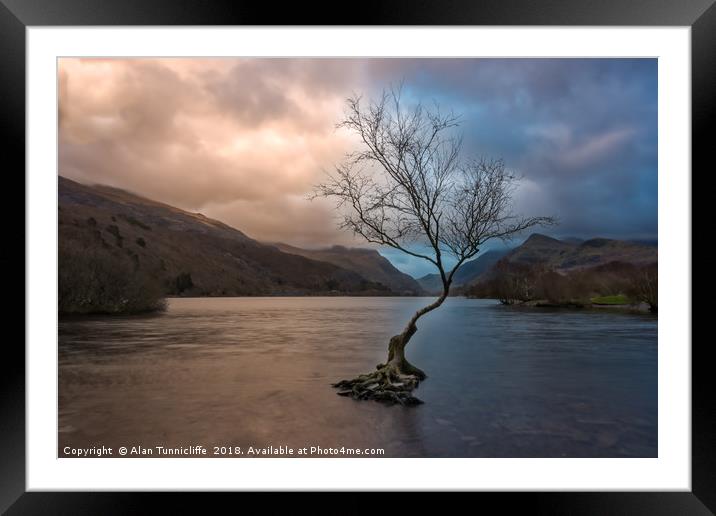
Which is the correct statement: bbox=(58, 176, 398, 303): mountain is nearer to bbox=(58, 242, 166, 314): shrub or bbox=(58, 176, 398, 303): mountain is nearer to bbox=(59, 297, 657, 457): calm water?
bbox=(58, 242, 166, 314): shrub

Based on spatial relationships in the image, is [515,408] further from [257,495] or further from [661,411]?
[257,495]

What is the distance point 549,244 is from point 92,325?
6343mm

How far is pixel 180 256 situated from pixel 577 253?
657 centimetres

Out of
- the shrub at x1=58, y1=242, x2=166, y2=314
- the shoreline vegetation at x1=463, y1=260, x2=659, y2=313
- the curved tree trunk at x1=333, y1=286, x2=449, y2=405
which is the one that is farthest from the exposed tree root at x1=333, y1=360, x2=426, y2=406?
the shrub at x1=58, y1=242, x2=166, y2=314

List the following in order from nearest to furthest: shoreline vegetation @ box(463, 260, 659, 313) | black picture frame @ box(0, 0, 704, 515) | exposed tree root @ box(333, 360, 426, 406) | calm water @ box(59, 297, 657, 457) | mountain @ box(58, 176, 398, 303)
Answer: black picture frame @ box(0, 0, 704, 515) → calm water @ box(59, 297, 657, 457) → exposed tree root @ box(333, 360, 426, 406) → shoreline vegetation @ box(463, 260, 659, 313) → mountain @ box(58, 176, 398, 303)

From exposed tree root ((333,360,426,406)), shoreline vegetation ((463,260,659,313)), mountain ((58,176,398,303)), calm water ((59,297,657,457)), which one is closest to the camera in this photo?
calm water ((59,297,657,457))

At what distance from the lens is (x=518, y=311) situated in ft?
18.3

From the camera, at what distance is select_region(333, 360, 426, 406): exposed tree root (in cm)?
372

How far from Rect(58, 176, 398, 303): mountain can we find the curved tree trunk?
769mm
